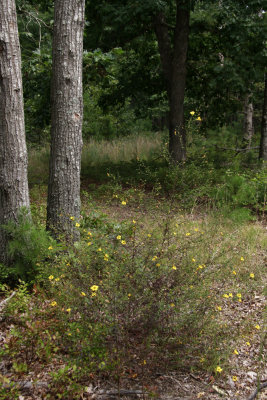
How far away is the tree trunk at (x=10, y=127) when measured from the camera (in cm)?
380

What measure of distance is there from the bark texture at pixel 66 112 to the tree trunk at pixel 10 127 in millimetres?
385

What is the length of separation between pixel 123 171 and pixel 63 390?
25.5 ft

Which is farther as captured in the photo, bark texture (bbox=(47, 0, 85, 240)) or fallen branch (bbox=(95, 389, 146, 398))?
bark texture (bbox=(47, 0, 85, 240))

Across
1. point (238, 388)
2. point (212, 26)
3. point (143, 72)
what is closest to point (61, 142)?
point (238, 388)

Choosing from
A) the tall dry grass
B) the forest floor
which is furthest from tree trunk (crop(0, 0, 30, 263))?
the tall dry grass

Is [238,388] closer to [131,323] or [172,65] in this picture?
[131,323]

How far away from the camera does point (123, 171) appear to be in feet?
33.2

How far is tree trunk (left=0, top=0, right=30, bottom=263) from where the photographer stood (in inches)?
150

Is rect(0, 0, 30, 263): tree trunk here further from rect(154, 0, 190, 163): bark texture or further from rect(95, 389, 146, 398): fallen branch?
rect(154, 0, 190, 163): bark texture

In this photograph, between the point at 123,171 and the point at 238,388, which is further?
the point at 123,171

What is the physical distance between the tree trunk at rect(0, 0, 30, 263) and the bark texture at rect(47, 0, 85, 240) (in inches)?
15.1

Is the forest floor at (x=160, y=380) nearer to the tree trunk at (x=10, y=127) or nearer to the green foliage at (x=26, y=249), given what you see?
the green foliage at (x=26, y=249)

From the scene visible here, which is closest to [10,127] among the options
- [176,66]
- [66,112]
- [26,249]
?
[66,112]

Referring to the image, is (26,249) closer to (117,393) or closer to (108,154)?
(117,393)
